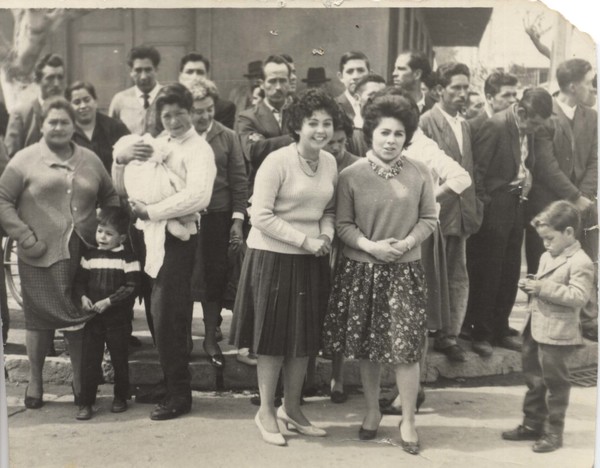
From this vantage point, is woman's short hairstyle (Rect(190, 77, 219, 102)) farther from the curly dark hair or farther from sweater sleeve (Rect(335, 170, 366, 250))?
sweater sleeve (Rect(335, 170, 366, 250))

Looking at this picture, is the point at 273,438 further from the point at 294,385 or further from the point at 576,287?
the point at 576,287

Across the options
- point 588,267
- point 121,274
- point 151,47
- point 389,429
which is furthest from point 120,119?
point 588,267

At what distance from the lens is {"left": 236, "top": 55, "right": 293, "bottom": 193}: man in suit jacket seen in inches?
173

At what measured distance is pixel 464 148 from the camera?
4.56 m

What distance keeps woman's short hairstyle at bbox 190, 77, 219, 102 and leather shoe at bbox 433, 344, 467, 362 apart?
79.7 inches

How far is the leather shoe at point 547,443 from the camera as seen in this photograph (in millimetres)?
4285

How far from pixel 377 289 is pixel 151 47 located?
177 cm

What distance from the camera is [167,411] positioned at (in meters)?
4.33

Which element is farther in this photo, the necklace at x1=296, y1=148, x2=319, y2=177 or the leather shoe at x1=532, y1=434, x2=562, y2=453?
the leather shoe at x1=532, y1=434, x2=562, y2=453

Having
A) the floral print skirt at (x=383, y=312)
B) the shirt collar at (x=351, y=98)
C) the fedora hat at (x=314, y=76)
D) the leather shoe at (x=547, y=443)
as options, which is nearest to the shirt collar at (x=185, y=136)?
the fedora hat at (x=314, y=76)

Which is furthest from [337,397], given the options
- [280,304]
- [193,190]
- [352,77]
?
[352,77]

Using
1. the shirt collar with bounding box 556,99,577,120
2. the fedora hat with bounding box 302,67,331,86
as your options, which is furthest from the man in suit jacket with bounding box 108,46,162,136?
the shirt collar with bounding box 556,99,577,120

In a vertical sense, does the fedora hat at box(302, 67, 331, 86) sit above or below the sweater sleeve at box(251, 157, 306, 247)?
above

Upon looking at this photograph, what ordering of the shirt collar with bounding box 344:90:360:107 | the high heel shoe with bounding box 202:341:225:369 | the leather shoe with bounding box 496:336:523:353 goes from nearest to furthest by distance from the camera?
the shirt collar with bounding box 344:90:360:107, the high heel shoe with bounding box 202:341:225:369, the leather shoe with bounding box 496:336:523:353
